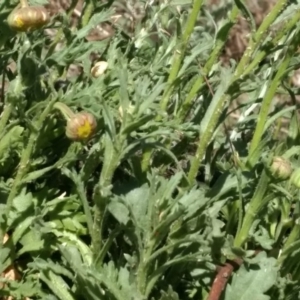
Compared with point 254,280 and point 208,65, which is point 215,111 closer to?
point 208,65

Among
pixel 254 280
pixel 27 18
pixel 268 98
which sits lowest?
pixel 254 280

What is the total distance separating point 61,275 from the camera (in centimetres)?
176

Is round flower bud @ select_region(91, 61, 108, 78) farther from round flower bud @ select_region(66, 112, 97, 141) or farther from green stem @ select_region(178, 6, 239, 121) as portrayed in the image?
round flower bud @ select_region(66, 112, 97, 141)

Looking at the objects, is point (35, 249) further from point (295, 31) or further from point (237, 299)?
point (295, 31)

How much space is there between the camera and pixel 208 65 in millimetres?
1794

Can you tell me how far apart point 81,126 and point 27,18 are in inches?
9.3

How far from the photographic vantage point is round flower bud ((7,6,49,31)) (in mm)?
1581

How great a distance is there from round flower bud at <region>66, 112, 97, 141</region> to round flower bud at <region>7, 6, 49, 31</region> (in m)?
0.20

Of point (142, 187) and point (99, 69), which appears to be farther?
point (99, 69)

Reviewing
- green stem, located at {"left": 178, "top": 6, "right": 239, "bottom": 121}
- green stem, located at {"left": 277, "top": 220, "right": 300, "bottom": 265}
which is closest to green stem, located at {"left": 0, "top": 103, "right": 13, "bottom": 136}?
green stem, located at {"left": 178, "top": 6, "right": 239, "bottom": 121}

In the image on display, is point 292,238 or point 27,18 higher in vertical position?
point 27,18

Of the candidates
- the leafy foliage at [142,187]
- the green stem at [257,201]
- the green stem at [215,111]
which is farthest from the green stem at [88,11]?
the green stem at [257,201]

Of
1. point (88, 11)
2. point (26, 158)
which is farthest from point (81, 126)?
point (88, 11)

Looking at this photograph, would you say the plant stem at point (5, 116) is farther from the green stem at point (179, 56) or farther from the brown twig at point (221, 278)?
the brown twig at point (221, 278)
